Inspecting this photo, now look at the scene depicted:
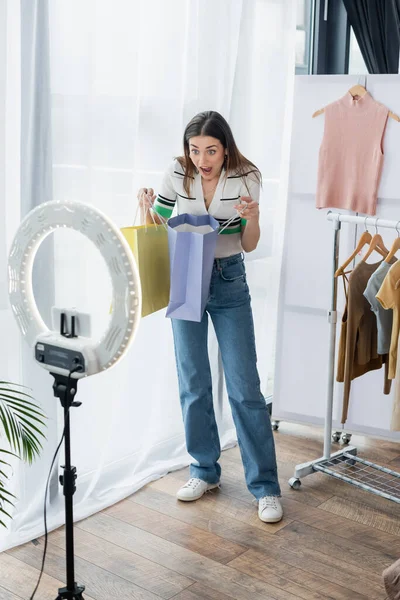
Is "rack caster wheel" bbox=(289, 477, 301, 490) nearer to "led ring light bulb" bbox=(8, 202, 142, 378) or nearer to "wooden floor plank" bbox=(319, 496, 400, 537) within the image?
"wooden floor plank" bbox=(319, 496, 400, 537)

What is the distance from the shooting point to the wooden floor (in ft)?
7.06

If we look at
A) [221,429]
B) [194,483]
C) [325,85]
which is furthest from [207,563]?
[325,85]

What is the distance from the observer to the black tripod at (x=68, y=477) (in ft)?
5.09

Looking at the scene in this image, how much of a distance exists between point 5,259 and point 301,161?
1.37 meters

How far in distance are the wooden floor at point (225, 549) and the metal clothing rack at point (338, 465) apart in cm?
6

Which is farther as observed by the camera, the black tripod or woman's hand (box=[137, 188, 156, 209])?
woman's hand (box=[137, 188, 156, 209])

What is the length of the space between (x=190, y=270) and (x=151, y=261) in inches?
4.9

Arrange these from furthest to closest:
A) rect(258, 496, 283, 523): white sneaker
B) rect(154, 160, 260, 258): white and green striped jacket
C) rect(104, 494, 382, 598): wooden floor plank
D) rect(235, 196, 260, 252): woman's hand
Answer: rect(258, 496, 283, 523): white sneaker < rect(154, 160, 260, 258): white and green striped jacket < rect(235, 196, 260, 252): woman's hand < rect(104, 494, 382, 598): wooden floor plank

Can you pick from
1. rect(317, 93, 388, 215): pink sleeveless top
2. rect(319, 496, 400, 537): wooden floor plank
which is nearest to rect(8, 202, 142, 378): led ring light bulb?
rect(319, 496, 400, 537): wooden floor plank

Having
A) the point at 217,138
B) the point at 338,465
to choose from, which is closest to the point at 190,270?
the point at 217,138

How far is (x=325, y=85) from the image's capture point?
3.01 metres

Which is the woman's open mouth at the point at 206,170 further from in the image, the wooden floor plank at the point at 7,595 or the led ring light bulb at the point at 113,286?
the wooden floor plank at the point at 7,595

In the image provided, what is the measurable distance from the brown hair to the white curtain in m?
0.25

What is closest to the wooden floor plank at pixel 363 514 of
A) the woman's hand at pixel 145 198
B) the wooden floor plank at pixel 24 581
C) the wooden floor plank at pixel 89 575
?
the wooden floor plank at pixel 89 575
